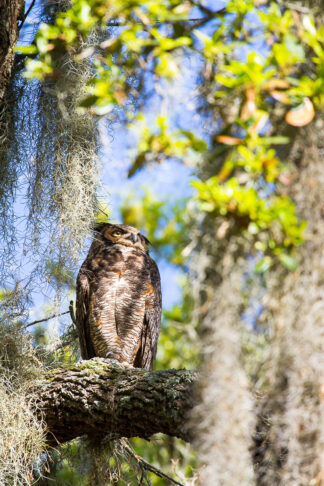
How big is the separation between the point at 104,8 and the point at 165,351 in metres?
4.58

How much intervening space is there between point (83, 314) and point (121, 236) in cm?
75

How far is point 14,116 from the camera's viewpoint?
301 cm

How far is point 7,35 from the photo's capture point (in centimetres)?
280

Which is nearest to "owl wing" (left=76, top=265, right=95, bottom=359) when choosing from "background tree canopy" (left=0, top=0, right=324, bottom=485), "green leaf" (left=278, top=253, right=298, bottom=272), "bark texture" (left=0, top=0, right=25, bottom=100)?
"bark texture" (left=0, top=0, right=25, bottom=100)

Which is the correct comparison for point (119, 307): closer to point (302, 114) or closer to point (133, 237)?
point (133, 237)

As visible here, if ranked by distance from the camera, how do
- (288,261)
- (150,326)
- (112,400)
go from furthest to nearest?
(150,326)
(112,400)
(288,261)

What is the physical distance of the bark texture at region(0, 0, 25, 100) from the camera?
2785 mm

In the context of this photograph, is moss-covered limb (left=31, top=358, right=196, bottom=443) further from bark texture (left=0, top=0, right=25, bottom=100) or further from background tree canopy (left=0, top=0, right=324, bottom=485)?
bark texture (left=0, top=0, right=25, bottom=100)

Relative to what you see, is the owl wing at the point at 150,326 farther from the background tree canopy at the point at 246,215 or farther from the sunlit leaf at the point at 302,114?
the sunlit leaf at the point at 302,114

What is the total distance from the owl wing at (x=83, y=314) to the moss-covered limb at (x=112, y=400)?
32.9 inches

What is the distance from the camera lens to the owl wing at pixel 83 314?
3664 millimetres

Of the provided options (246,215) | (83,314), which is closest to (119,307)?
(83,314)

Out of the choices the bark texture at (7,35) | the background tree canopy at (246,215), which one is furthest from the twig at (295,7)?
the bark texture at (7,35)

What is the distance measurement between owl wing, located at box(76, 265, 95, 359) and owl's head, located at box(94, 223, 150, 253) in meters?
0.45
